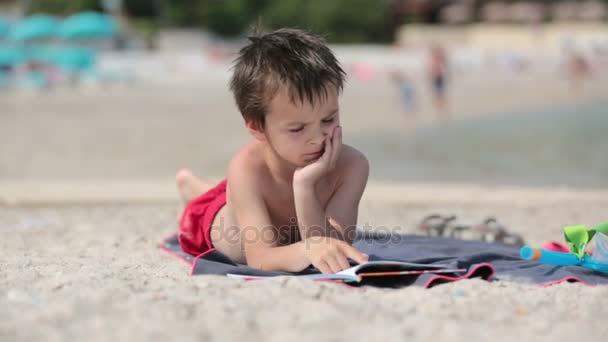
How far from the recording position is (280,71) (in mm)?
2658

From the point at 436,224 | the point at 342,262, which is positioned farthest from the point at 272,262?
the point at 436,224

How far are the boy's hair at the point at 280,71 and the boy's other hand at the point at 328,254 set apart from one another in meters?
0.48

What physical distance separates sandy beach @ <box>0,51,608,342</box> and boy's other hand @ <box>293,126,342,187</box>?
403 mm

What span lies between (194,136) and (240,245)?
1017cm

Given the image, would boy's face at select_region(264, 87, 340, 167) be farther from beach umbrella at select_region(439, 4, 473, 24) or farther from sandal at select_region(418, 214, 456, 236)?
beach umbrella at select_region(439, 4, 473, 24)

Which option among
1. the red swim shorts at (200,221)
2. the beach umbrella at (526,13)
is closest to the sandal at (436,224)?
the red swim shorts at (200,221)

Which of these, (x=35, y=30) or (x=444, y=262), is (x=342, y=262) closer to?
(x=444, y=262)

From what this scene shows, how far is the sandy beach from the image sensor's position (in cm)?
202

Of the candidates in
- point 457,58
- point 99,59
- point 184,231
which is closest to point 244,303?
point 184,231

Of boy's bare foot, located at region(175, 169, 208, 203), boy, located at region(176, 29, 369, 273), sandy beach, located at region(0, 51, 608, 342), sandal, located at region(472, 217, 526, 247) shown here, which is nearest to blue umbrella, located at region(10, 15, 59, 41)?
sandy beach, located at region(0, 51, 608, 342)

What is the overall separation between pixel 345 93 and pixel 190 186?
17681 mm

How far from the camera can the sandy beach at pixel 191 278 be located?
2.02 meters

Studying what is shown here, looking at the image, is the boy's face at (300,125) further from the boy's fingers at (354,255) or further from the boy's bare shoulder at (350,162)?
the boy's fingers at (354,255)

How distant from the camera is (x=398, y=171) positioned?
30.0ft
